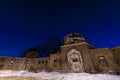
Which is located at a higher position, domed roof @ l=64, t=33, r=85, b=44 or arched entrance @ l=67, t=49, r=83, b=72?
domed roof @ l=64, t=33, r=85, b=44

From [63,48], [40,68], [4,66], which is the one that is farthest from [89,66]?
[4,66]

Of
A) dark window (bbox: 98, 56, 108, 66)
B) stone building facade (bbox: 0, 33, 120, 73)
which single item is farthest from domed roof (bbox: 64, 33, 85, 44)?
dark window (bbox: 98, 56, 108, 66)

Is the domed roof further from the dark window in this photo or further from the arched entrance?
the dark window

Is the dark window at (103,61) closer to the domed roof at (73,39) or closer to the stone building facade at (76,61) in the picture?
the stone building facade at (76,61)

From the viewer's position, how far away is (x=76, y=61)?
2162 centimetres

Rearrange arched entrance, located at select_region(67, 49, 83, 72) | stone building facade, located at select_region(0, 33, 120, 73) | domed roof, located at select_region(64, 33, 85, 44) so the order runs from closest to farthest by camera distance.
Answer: stone building facade, located at select_region(0, 33, 120, 73) → arched entrance, located at select_region(67, 49, 83, 72) → domed roof, located at select_region(64, 33, 85, 44)

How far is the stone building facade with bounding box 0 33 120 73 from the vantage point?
18.7 m

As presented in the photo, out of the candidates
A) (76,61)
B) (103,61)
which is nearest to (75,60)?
(76,61)

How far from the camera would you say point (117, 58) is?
18375mm

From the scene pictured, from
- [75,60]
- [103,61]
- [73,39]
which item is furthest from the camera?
[73,39]

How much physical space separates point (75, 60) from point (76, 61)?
1.21ft

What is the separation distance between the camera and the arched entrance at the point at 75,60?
20.8m

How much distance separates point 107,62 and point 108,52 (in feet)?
7.14

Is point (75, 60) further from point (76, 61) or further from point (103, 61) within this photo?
point (103, 61)
